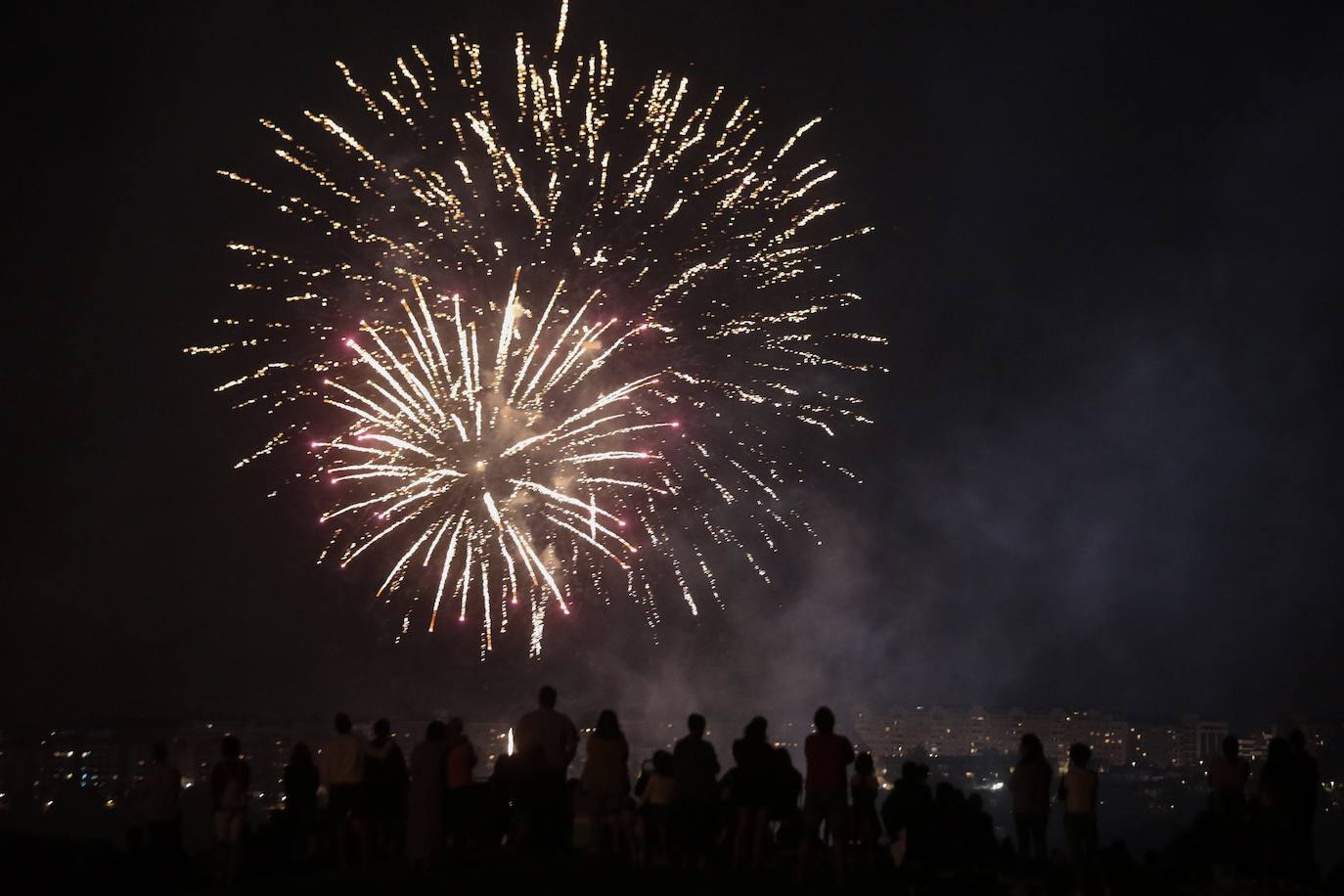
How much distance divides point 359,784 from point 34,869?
4.47m

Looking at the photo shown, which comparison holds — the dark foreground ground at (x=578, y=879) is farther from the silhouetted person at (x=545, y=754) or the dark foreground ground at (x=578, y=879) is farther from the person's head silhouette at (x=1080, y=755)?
the person's head silhouette at (x=1080, y=755)

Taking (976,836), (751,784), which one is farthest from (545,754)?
(976,836)

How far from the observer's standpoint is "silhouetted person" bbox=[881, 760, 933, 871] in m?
15.2

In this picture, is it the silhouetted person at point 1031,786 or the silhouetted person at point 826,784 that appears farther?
the silhouetted person at point 1031,786

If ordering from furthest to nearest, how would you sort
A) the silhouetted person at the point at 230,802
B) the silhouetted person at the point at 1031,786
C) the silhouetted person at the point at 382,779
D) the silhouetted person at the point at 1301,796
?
the silhouetted person at the point at 1031,786 → the silhouetted person at the point at 382,779 → the silhouetted person at the point at 230,802 → the silhouetted person at the point at 1301,796

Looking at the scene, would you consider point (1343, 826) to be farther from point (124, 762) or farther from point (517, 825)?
point (517, 825)

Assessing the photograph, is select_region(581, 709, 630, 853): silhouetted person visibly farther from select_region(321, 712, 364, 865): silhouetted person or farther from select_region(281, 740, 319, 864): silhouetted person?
select_region(281, 740, 319, 864): silhouetted person

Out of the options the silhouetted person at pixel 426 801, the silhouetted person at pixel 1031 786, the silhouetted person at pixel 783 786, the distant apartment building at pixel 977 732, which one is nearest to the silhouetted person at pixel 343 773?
the silhouetted person at pixel 426 801

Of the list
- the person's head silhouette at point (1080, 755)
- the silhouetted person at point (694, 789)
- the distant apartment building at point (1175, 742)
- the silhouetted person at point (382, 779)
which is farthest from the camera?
the distant apartment building at point (1175, 742)

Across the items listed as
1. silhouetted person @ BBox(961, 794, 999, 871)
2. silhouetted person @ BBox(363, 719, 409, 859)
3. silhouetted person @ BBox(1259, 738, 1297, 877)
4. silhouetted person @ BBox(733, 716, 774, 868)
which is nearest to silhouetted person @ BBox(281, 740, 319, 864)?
silhouetted person @ BBox(363, 719, 409, 859)

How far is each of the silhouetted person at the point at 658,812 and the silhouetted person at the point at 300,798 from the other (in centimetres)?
357

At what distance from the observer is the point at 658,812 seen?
579 inches

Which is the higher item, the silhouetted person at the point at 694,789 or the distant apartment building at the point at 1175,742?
the distant apartment building at the point at 1175,742

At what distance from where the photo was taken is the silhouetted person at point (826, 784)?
12.9 metres
